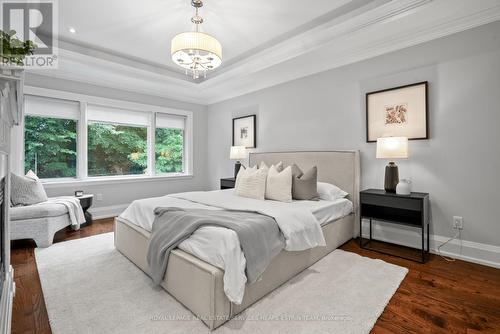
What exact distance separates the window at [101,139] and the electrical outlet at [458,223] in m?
4.90

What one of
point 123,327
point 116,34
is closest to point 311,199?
point 123,327

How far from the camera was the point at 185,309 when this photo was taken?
1.80m

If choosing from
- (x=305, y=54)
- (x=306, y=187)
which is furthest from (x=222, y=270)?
(x=305, y=54)

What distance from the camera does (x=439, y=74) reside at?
2.75 metres

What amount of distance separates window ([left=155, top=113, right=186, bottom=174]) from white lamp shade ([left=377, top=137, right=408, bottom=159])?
4356mm

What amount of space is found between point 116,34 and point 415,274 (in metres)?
4.43

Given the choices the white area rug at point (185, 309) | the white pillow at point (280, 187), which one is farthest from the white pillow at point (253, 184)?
the white area rug at point (185, 309)

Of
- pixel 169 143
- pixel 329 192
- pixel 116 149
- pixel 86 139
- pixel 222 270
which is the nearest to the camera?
pixel 222 270

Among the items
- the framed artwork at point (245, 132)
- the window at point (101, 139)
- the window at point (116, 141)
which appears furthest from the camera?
the framed artwork at point (245, 132)

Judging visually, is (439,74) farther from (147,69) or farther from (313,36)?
(147,69)

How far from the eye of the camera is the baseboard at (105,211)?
443 cm

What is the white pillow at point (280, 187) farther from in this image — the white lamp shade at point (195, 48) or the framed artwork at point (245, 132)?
the framed artwork at point (245, 132)

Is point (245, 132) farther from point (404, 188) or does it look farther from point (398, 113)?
point (404, 188)

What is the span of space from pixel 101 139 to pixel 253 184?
10.9 feet
